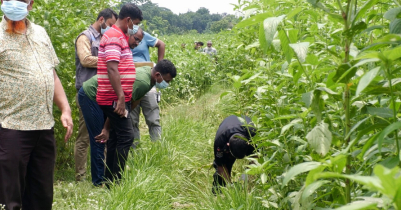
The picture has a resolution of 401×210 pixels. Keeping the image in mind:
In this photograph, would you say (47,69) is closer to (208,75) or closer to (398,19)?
(398,19)

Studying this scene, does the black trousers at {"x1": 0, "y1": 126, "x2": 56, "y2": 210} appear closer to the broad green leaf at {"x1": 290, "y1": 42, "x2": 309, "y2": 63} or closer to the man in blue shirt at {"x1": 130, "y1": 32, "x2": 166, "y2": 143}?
the broad green leaf at {"x1": 290, "y1": 42, "x2": 309, "y2": 63}

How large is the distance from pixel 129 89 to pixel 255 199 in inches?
66.2

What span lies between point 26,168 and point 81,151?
192 centimetres

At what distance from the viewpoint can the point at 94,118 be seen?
4.53 metres

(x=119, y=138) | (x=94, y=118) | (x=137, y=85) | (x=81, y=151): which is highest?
(x=137, y=85)

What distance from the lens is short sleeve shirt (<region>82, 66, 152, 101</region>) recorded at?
437 cm

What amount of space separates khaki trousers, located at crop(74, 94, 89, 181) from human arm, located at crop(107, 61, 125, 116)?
0.87m

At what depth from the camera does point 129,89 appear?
436 cm

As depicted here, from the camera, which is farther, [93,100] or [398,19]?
[93,100]

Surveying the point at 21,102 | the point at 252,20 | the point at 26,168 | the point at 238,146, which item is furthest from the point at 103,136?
the point at 252,20

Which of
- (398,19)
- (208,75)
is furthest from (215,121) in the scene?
(398,19)

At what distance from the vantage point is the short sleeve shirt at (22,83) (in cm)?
286

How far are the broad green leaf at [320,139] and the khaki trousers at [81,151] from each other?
137 inches

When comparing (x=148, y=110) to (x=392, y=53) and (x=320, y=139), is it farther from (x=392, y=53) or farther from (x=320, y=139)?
(x=392, y=53)
